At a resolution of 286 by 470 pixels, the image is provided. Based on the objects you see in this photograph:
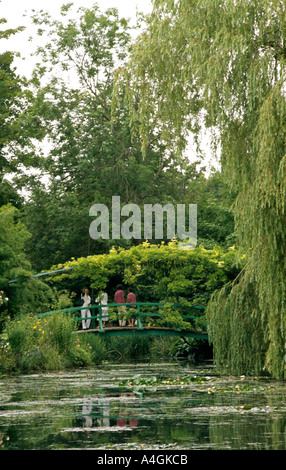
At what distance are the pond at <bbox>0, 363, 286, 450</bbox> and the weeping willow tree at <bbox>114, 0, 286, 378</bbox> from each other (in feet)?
3.26

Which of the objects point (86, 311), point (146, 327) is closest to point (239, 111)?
point (146, 327)

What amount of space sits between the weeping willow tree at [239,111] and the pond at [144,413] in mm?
994

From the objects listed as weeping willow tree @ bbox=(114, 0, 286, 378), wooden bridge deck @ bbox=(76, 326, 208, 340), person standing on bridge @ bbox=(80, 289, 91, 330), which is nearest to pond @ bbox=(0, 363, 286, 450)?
weeping willow tree @ bbox=(114, 0, 286, 378)

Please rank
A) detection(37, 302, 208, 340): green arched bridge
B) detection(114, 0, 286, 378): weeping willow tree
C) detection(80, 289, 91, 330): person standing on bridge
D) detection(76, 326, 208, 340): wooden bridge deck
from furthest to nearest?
detection(80, 289, 91, 330): person standing on bridge
detection(76, 326, 208, 340): wooden bridge deck
detection(37, 302, 208, 340): green arched bridge
detection(114, 0, 286, 378): weeping willow tree

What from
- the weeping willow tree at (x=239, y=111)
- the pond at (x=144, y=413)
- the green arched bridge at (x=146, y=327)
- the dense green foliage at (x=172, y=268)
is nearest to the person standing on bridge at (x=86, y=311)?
the green arched bridge at (x=146, y=327)

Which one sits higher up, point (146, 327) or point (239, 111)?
point (239, 111)

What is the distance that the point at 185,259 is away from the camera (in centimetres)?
1975

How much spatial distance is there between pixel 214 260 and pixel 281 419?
1247 cm

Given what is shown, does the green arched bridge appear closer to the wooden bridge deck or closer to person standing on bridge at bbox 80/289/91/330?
the wooden bridge deck

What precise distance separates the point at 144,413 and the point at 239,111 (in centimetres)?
482

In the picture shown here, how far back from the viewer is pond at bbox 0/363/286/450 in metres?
6.04

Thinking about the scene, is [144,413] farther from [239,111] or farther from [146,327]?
[146,327]

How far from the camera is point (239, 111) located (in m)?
10.8

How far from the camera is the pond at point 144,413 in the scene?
6043 mm
